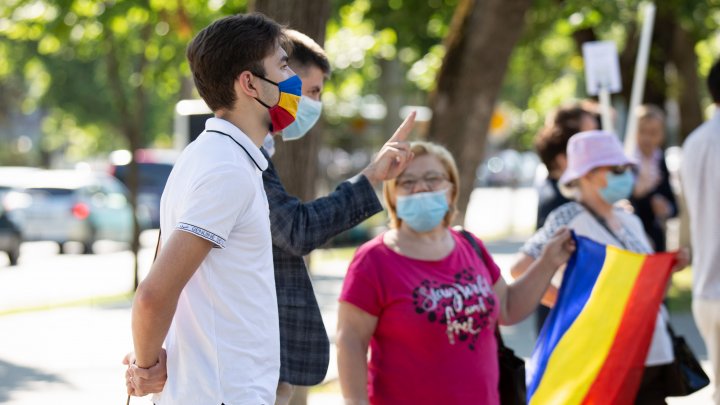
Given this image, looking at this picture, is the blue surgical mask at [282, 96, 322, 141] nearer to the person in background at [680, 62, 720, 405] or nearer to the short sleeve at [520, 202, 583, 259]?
the short sleeve at [520, 202, 583, 259]

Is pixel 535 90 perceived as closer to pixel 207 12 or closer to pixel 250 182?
pixel 207 12

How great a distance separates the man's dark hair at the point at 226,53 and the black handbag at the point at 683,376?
274 cm

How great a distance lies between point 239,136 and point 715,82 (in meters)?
3.36

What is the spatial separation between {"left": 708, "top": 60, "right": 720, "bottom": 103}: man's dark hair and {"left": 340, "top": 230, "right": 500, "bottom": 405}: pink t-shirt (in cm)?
203

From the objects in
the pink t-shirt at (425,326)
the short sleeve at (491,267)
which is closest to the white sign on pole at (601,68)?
the short sleeve at (491,267)

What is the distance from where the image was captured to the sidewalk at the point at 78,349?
9.05m

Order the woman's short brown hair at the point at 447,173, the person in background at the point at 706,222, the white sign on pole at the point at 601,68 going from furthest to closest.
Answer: the white sign on pole at the point at 601,68 < the person in background at the point at 706,222 < the woman's short brown hair at the point at 447,173

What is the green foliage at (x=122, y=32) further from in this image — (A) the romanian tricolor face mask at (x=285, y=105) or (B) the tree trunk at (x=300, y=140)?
(A) the romanian tricolor face mask at (x=285, y=105)

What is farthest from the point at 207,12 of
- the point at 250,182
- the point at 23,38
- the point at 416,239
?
the point at 250,182

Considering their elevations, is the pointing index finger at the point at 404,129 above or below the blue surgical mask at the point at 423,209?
above

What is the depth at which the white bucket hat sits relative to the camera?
5375 mm

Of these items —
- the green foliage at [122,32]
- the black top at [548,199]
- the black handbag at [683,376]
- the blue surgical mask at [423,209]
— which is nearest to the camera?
the blue surgical mask at [423,209]

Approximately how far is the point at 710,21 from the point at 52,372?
10.2 meters

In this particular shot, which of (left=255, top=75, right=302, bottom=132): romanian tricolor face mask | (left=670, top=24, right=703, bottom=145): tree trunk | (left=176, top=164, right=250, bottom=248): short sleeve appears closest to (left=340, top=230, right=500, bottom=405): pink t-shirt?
(left=255, top=75, right=302, bottom=132): romanian tricolor face mask
